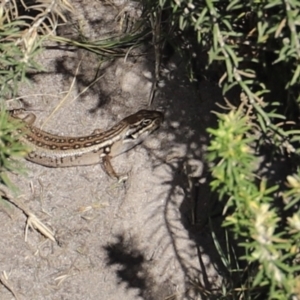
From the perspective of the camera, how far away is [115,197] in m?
4.06

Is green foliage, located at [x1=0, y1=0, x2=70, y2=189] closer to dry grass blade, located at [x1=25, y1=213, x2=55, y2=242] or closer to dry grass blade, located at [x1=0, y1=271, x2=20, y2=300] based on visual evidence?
dry grass blade, located at [x1=25, y1=213, x2=55, y2=242]

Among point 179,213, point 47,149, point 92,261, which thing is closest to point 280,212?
point 179,213

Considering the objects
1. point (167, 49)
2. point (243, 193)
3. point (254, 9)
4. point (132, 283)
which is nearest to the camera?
point (243, 193)

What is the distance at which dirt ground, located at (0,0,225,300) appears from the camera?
3.86m

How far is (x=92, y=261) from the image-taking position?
3930 mm

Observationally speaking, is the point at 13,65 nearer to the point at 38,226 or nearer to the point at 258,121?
the point at 258,121

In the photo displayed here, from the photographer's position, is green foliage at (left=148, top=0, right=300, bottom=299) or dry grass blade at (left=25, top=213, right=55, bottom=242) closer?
green foliage at (left=148, top=0, right=300, bottom=299)

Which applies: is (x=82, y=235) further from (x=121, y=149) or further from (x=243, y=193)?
(x=243, y=193)

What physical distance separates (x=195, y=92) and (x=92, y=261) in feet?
2.88

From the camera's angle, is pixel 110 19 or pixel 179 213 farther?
pixel 110 19

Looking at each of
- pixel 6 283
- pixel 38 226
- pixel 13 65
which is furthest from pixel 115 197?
pixel 13 65

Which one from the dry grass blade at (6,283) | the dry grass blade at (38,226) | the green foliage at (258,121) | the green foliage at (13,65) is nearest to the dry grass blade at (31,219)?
the dry grass blade at (38,226)

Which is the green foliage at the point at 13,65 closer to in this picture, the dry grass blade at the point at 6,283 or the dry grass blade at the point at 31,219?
the dry grass blade at the point at 31,219

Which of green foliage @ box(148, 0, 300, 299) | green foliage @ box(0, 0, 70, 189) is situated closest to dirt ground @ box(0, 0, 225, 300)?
green foliage @ box(148, 0, 300, 299)
